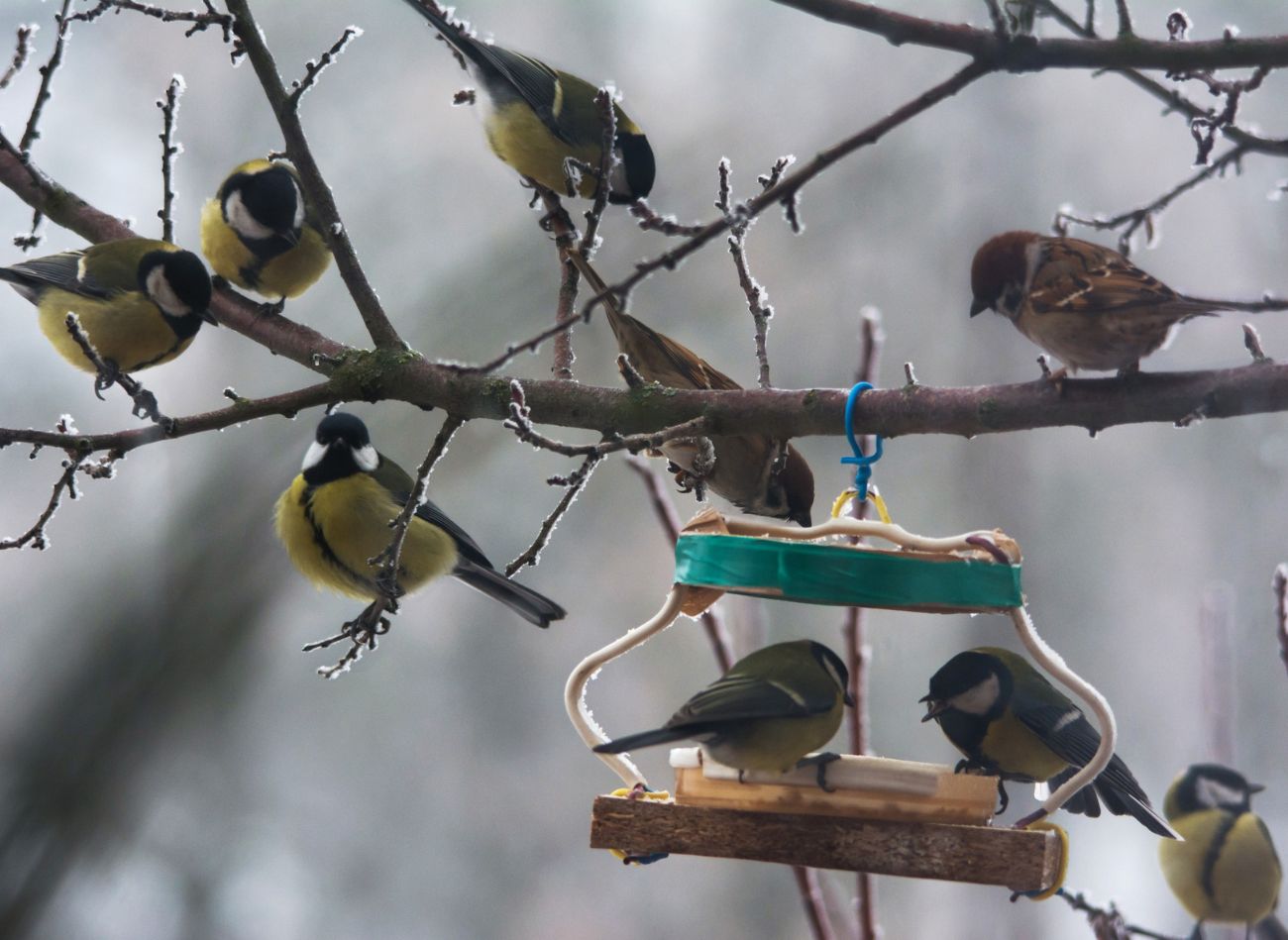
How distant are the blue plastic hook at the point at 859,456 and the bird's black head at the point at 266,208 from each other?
5.60ft

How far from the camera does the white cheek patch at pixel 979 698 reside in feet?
5.25

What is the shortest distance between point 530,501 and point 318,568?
2.49 metres

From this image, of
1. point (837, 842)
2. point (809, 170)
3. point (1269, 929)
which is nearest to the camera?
point (809, 170)

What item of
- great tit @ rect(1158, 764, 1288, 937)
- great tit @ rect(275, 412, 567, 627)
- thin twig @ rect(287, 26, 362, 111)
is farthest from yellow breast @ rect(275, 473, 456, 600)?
great tit @ rect(1158, 764, 1288, 937)

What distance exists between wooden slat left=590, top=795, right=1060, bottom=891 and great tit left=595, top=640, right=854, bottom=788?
0.25 feet

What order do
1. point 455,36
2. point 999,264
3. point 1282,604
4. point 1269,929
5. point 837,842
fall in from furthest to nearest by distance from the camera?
point 1269,929 < point 455,36 < point 999,264 < point 1282,604 < point 837,842

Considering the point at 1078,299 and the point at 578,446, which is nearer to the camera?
the point at 578,446

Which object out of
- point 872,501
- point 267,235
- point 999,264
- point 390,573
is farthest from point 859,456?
point 267,235

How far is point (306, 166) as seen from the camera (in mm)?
1942

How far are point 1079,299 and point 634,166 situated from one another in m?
1.04

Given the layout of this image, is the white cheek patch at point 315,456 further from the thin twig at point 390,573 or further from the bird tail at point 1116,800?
the bird tail at point 1116,800

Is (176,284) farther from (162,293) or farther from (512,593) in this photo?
(512,593)

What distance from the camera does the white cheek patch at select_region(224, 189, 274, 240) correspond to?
9.49 feet

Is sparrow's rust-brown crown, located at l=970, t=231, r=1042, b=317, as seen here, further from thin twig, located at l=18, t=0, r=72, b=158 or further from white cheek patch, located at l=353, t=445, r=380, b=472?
thin twig, located at l=18, t=0, r=72, b=158
